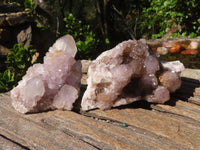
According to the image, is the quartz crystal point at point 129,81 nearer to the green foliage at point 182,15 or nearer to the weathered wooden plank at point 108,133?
the weathered wooden plank at point 108,133

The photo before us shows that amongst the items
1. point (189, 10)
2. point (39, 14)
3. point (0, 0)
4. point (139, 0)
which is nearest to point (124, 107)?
point (189, 10)

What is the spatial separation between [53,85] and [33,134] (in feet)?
1.37

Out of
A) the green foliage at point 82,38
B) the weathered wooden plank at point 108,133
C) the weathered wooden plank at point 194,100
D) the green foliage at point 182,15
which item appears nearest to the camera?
the weathered wooden plank at point 108,133

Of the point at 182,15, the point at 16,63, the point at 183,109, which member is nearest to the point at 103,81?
the point at 183,109

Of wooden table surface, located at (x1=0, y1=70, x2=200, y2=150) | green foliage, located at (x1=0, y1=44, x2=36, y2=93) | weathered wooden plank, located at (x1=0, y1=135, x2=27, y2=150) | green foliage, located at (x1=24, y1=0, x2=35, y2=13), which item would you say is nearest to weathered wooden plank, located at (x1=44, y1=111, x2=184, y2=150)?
wooden table surface, located at (x1=0, y1=70, x2=200, y2=150)

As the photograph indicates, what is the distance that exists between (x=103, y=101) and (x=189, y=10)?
4.81 meters

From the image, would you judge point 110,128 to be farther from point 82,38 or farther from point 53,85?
point 82,38

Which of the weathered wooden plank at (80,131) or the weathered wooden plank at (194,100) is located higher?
the weathered wooden plank at (194,100)

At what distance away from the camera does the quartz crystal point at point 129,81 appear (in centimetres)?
163

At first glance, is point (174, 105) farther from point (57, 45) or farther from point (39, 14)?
point (39, 14)

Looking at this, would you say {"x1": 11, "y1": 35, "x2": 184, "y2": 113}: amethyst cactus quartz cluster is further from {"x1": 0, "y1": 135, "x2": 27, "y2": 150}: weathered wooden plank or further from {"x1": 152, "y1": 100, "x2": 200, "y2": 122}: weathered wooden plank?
{"x1": 0, "y1": 135, "x2": 27, "y2": 150}: weathered wooden plank

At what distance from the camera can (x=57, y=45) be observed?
177 centimetres

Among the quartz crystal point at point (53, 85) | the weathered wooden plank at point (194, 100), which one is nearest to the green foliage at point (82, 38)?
the quartz crystal point at point (53, 85)

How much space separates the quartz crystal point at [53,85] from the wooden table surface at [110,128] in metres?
0.07
